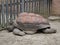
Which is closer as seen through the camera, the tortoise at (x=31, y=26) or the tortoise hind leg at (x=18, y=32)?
the tortoise hind leg at (x=18, y=32)

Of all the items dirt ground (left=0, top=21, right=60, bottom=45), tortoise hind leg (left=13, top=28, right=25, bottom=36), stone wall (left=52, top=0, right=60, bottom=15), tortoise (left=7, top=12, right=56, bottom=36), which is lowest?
dirt ground (left=0, top=21, right=60, bottom=45)

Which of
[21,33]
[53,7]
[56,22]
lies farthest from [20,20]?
[53,7]

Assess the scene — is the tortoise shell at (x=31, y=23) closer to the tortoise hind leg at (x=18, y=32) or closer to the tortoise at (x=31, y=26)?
the tortoise at (x=31, y=26)

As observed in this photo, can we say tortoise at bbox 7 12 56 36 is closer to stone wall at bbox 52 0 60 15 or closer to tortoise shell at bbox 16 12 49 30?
tortoise shell at bbox 16 12 49 30

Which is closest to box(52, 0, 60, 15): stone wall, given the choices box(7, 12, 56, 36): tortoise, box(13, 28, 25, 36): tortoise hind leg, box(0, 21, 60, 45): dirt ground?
box(7, 12, 56, 36): tortoise

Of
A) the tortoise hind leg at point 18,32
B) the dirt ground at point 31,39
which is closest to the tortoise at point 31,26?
the tortoise hind leg at point 18,32

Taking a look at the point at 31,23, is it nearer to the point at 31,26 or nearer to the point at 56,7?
the point at 31,26

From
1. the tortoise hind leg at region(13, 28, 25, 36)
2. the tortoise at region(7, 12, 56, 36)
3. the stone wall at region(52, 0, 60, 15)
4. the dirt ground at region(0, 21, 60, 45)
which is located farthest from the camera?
the stone wall at region(52, 0, 60, 15)

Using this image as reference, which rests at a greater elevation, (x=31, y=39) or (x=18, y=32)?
(x=18, y=32)

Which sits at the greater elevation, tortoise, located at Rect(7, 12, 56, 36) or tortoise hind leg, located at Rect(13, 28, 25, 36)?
tortoise, located at Rect(7, 12, 56, 36)

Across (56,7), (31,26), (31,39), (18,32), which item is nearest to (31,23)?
(31,26)

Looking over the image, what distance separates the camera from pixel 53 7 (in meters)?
6.68

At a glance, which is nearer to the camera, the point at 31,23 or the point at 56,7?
the point at 31,23

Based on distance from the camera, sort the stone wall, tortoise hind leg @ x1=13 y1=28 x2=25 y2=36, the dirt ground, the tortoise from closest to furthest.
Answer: the dirt ground, tortoise hind leg @ x1=13 y1=28 x2=25 y2=36, the tortoise, the stone wall
